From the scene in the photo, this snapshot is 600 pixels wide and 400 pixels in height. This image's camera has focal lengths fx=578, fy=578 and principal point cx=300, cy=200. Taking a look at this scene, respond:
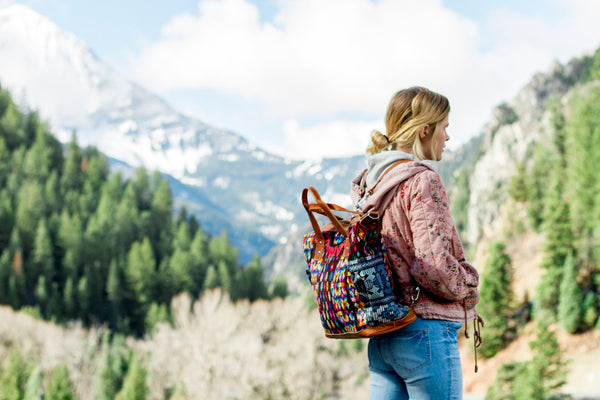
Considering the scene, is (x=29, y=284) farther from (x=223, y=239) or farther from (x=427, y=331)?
(x=427, y=331)

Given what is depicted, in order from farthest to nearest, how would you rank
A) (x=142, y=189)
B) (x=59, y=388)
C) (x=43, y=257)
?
(x=142, y=189), (x=43, y=257), (x=59, y=388)

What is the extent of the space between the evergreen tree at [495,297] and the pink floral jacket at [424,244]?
40.9m

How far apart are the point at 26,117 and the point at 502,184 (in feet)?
283

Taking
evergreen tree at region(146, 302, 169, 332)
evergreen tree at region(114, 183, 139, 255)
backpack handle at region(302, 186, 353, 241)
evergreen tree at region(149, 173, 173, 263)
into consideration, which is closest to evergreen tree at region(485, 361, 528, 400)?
backpack handle at region(302, 186, 353, 241)

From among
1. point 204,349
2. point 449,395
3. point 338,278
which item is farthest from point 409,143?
point 204,349

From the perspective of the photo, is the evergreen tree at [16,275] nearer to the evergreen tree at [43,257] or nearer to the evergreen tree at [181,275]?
the evergreen tree at [43,257]

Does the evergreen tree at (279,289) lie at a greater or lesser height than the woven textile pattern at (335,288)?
greater

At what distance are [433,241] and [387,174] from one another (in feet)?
1.32

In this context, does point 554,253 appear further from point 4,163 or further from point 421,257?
point 4,163

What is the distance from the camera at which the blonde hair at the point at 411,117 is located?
9.07ft

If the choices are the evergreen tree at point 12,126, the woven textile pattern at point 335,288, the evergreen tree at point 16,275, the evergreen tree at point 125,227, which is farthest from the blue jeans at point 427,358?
the evergreen tree at point 12,126

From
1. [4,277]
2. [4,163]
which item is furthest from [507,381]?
[4,163]

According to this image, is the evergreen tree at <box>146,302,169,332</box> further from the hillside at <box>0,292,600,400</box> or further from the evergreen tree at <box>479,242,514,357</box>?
the evergreen tree at <box>479,242,514,357</box>

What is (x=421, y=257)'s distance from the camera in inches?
99.5
